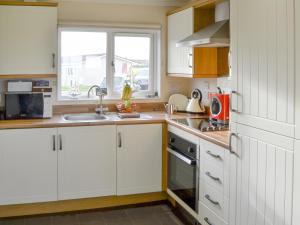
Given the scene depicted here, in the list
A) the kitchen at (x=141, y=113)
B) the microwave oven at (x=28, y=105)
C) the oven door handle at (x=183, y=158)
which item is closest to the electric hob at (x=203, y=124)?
the kitchen at (x=141, y=113)

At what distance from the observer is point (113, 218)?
3.67 meters

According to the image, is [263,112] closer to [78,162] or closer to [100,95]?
[78,162]

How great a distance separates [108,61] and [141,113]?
2.29 ft

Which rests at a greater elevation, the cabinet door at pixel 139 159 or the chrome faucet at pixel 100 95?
the chrome faucet at pixel 100 95

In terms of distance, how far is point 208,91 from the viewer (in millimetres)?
4137

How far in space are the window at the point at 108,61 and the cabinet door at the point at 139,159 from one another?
2.54ft

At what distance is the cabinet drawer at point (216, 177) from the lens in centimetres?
270

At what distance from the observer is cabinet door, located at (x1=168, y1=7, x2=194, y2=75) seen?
379 centimetres

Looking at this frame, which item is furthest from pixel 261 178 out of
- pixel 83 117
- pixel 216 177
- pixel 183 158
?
pixel 83 117

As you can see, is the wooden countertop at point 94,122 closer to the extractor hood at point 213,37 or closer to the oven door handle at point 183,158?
the oven door handle at point 183,158

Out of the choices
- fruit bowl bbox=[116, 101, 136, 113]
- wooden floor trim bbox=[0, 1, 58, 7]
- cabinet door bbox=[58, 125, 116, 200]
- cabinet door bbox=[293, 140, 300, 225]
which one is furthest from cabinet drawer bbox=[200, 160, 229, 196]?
wooden floor trim bbox=[0, 1, 58, 7]

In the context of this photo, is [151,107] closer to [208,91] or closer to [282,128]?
[208,91]

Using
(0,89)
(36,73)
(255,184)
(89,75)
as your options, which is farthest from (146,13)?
(255,184)

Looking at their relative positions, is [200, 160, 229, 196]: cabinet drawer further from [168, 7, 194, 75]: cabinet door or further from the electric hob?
[168, 7, 194, 75]: cabinet door
